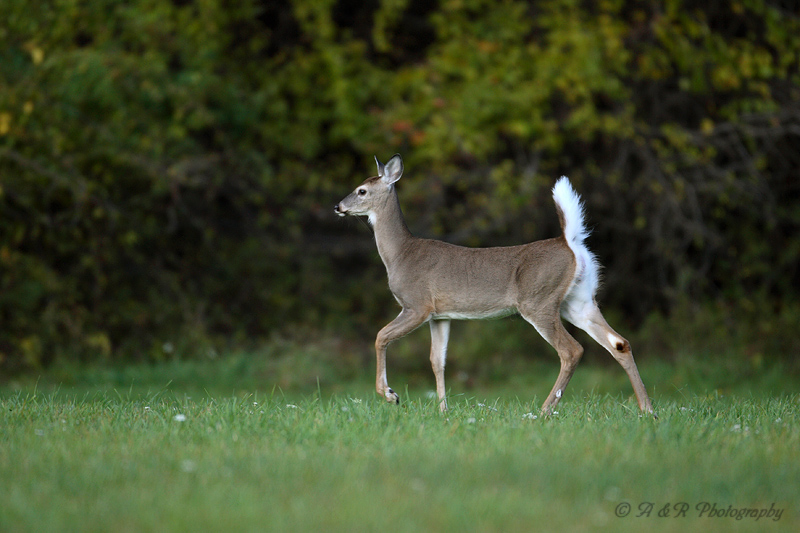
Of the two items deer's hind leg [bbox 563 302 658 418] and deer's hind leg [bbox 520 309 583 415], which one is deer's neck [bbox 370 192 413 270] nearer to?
deer's hind leg [bbox 520 309 583 415]

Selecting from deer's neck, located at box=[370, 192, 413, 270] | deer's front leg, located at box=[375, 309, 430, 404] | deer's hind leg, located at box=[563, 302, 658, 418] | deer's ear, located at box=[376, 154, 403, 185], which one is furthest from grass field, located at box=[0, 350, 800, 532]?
deer's ear, located at box=[376, 154, 403, 185]

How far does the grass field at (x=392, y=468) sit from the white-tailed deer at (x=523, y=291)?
36 cm

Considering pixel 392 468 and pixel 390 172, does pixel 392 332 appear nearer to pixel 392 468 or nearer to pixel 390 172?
pixel 390 172

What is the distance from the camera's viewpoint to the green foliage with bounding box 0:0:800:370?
1099 cm

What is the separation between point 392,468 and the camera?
4.03m

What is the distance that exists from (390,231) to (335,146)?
7272mm

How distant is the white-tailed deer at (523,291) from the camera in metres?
5.87

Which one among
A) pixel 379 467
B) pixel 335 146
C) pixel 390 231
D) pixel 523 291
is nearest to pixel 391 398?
pixel 523 291

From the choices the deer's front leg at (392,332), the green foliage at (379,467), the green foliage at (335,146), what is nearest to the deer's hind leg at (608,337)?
the green foliage at (379,467)

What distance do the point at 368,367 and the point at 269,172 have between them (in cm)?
286

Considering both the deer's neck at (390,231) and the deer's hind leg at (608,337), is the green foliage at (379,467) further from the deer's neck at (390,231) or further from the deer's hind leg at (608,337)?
the deer's neck at (390,231)

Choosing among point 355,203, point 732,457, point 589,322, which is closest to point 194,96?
point 355,203

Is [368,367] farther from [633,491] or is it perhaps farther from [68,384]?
[633,491]

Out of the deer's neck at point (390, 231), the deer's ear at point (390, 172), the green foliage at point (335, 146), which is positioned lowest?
the green foliage at point (335, 146)
